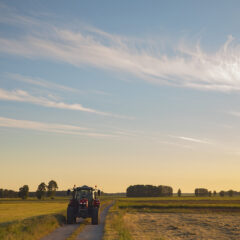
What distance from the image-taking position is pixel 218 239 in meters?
26.0

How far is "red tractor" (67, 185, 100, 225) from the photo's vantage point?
30.2 metres

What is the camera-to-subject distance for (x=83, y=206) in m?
30.2

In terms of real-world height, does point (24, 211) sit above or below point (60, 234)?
above

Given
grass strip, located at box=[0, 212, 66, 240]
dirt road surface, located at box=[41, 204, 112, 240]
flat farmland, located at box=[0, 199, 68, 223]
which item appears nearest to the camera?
grass strip, located at box=[0, 212, 66, 240]

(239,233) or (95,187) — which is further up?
(95,187)

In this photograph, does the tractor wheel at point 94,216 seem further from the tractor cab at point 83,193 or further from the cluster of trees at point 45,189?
the cluster of trees at point 45,189

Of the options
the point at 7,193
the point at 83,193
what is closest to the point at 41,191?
the point at 7,193

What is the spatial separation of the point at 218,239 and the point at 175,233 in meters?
3.94

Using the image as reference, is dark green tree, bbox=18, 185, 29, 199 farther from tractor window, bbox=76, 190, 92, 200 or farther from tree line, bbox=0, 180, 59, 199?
tractor window, bbox=76, 190, 92, 200

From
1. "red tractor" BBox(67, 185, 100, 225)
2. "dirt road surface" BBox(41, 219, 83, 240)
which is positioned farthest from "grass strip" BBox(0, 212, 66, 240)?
"red tractor" BBox(67, 185, 100, 225)

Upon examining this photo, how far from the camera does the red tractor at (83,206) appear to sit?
30234mm

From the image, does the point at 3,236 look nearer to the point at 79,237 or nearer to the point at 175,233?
the point at 79,237

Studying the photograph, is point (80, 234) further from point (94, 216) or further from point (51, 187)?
point (51, 187)

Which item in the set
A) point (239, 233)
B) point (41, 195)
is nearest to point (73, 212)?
point (239, 233)
